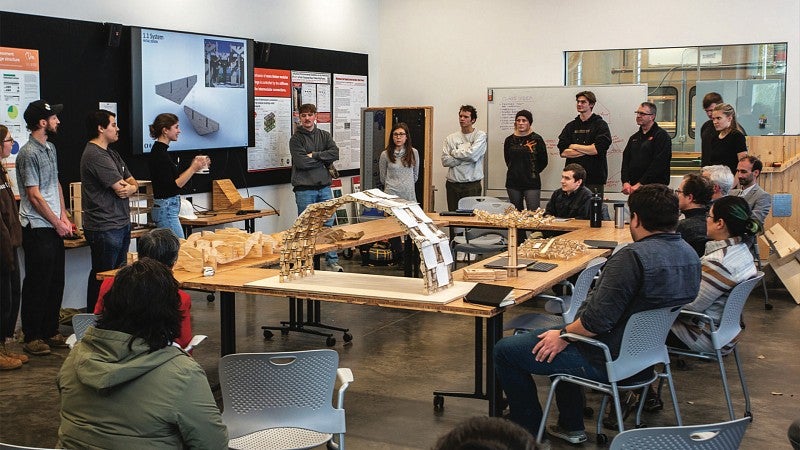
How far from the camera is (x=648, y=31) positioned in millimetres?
10758

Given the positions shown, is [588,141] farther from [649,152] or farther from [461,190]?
[461,190]

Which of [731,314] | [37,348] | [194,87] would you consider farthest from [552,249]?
[194,87]

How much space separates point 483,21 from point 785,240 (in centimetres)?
475

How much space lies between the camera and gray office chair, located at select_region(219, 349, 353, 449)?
11.2 feet

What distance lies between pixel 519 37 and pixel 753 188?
4.39 meters

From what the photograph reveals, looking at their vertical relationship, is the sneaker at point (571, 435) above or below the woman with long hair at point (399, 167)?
below

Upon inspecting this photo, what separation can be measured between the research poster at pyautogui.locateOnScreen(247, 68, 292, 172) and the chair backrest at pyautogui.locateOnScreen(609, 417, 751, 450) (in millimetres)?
7752

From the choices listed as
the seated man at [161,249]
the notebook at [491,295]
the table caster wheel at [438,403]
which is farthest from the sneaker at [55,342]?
the notebook at [491,295]

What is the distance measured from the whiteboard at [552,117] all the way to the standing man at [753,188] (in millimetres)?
2631

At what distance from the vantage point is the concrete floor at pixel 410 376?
5.00 m

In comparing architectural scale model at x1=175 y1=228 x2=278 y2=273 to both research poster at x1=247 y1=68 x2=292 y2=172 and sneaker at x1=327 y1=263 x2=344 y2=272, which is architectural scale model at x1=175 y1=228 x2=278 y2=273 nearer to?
sneaker at x1=327 y1=263 x2=344 y2=272

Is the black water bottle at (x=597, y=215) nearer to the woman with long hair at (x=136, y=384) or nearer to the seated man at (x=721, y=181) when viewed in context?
the seated man at (x=721, y=181)

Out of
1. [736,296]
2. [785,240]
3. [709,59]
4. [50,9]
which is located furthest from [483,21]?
[736,296]

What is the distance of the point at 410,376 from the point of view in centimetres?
600
